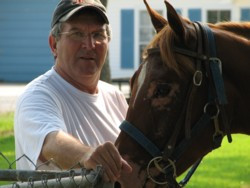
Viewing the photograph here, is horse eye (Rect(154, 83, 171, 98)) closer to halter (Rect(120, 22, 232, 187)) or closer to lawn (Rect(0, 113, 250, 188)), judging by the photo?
halter (Rect(120, 22, 232, 187))

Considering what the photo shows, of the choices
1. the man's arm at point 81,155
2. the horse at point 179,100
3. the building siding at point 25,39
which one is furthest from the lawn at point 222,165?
the building siding at point 25,39

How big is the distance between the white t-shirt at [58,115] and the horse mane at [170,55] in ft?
1.56

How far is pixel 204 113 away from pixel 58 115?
2.34 feet

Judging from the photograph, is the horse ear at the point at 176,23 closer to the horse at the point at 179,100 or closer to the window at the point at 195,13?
the horse at the point at 179,100

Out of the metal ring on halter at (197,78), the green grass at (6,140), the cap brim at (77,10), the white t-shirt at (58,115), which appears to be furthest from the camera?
the green grass at (6,140)

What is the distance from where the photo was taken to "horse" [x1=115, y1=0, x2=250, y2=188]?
302cm

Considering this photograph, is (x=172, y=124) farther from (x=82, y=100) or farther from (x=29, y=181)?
(x=29, y=181)

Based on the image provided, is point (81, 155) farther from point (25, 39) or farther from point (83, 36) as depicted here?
point (25, 39)

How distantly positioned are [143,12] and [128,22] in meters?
0.62

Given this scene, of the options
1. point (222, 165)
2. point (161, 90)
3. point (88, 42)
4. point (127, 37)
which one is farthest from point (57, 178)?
point (127, 37)

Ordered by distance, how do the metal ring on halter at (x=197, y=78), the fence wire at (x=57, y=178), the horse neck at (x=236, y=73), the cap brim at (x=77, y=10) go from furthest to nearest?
the cap brim at (x=77, y=10)
the horse neck at (x=236, y=73)
the metal ring on halter at (x=197, y=78)
the fence wire at (x=57, y=178)

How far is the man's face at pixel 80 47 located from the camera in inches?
133

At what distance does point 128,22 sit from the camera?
71.6 ft

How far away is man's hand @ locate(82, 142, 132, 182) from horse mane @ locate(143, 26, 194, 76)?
70 cm
